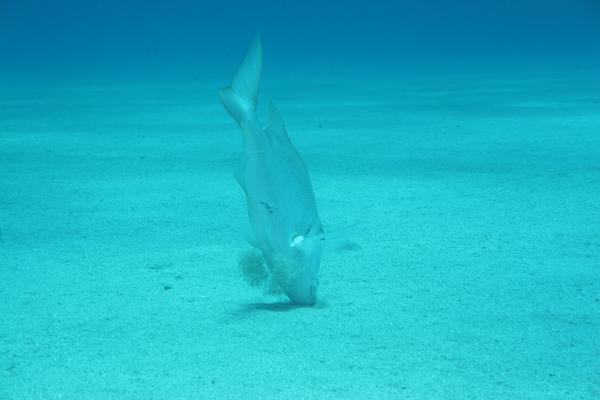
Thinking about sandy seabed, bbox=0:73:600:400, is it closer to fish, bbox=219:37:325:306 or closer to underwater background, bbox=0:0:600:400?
underwater background, bbox=0:0:600:400

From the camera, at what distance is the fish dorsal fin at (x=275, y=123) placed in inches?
131

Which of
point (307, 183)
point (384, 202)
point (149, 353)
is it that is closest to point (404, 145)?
point (384, 202)

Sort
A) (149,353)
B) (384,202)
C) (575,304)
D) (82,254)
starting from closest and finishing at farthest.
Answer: (149,353) < (575,304) < (82,254) < (384,202)

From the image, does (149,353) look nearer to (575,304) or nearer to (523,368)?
(523,368)

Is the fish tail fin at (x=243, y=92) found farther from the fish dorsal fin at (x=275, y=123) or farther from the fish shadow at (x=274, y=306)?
the fish shadow at (x=274, y=306)

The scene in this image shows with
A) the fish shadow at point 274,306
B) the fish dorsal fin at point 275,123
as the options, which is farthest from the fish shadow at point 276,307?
the fish dorsal fin at point 275,123

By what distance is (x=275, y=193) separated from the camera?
3268 mm

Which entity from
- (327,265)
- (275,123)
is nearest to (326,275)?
(327,265)

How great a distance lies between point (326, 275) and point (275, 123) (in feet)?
4.23

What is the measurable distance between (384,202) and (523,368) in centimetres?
342

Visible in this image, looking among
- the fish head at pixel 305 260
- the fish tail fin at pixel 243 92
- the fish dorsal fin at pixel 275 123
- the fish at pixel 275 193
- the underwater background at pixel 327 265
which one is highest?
the fish tail fin at pixel 243 92

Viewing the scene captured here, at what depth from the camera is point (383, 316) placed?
11.6ft

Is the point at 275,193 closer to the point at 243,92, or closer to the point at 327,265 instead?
the point at 243,92

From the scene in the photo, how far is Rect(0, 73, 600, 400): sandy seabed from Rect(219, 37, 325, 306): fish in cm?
20
